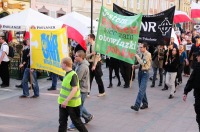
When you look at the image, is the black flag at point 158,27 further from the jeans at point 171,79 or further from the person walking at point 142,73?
the person walking at point 142,73

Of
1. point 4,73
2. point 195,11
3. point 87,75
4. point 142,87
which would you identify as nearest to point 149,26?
point 142,87

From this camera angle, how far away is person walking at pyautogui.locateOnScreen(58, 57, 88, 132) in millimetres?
6301

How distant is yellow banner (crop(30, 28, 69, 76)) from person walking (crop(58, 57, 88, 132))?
2.34 m

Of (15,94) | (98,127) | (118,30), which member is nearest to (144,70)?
(118,30)

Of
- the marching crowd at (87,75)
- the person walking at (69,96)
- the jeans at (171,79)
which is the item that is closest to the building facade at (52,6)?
the marching crowd at (87,75)

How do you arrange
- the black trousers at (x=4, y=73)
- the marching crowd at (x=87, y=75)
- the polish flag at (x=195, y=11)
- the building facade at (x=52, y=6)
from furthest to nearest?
1. the building facade at (x=52, y=6)
2. the polish flag at (x=195, y=11)
3. the black trousers at (x=4, y=73)
4. the marching crowd at (x=87, y=75)

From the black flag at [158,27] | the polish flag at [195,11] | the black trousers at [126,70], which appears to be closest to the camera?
the black flag at [158,27]

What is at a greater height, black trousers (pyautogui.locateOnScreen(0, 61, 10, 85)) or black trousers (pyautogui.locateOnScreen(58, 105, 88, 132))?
black trousers (pyautogui.locateOnScreen(58, 105, 88, 132))

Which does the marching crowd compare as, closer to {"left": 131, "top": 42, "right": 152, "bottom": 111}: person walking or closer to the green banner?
{"left": 131, "top": 42, "right": 152, "bottom": 111}: person walking

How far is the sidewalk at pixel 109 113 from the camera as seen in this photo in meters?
7.86

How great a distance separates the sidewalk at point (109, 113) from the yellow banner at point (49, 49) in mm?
1095

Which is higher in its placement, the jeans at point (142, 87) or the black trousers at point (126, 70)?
the jeans at point (142, 87)

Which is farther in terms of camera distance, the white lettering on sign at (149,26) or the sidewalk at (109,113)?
the white lettering on sign at (149,26)

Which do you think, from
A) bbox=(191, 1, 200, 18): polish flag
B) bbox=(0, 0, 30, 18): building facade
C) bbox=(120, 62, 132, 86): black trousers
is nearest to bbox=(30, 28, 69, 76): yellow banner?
bbox=(120, 62, 132, 86): black trousers
